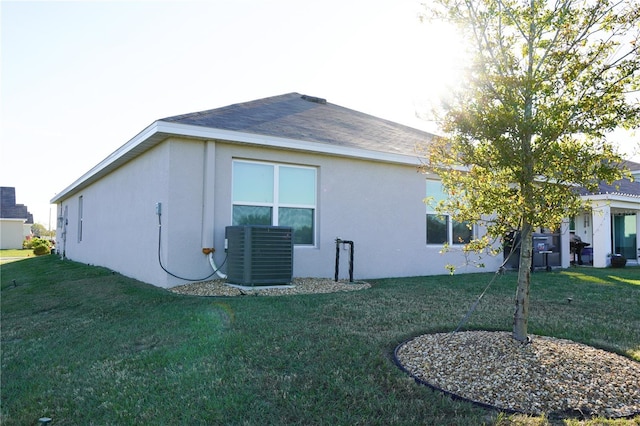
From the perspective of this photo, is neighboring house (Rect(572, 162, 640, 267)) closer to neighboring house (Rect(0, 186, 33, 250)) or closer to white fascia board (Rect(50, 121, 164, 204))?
white fascia board (Rect(50, 121, 164, 204))

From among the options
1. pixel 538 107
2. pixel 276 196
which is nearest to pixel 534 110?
pixel 538 107

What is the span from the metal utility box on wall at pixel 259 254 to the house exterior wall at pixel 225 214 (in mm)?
597

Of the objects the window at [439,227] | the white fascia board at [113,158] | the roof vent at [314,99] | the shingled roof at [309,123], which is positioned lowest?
the window at [439,227]

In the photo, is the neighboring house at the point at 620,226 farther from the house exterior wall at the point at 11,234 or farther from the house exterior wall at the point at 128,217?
the house exterior wall at the point at 11,234

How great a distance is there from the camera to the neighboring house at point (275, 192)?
785cm

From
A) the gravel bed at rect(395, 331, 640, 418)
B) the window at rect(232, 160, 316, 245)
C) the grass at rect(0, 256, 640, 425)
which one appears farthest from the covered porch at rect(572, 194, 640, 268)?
the gravel bed at rect(395, 331, 640, 418)

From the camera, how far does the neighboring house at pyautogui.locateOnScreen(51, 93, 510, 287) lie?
7848mm

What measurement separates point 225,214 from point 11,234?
119 feet

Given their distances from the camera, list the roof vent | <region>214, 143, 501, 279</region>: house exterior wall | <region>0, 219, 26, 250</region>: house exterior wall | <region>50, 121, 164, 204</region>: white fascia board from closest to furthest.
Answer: <region>50, 121, 164, 204</region>: white fascia board, <region>214, 143, 501, 279</region>: house exterior wall, the roof vent, <region>0, 219, 26, 250</region>: house exterior wall

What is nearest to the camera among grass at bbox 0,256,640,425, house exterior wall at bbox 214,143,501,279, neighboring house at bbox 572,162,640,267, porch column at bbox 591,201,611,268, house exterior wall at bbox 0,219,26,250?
grass at bbox 0,256,640,425

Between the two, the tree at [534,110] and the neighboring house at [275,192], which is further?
the neighboring house at [275,192]

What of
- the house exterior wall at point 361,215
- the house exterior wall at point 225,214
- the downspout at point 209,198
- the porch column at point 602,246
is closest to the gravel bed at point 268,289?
the house exterior wall at point 225,214

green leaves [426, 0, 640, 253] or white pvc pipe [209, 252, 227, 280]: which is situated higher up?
green leaves [426, 0, 640, 253]

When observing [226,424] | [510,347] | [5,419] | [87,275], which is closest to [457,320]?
[510,347]
